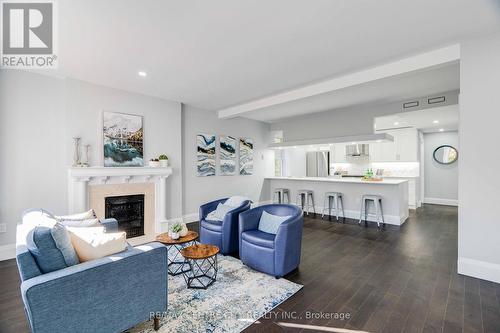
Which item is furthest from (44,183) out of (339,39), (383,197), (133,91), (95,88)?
(383,197)

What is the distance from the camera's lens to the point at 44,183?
3.75m

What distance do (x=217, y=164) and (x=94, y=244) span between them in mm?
4502

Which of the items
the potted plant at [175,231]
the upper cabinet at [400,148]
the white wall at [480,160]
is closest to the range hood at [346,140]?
the upper cabinet at [400,148]

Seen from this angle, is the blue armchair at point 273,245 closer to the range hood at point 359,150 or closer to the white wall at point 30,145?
the white wall at point 30,145

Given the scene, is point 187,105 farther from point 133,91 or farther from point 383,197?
point 383,197

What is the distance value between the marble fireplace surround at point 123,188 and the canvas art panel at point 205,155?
1.06 m

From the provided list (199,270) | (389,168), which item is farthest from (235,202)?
(389,168)

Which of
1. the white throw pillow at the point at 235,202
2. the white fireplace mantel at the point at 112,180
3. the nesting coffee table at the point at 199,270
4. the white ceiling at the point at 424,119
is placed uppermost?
the white ceiling at the point at 424,119

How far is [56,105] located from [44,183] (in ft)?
4.25

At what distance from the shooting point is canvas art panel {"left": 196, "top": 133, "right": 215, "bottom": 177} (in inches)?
231

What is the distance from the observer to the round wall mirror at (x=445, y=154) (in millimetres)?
7655

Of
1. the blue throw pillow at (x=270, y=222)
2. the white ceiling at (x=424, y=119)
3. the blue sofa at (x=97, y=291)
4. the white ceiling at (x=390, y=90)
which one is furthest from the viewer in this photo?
the white ceiling at (x=424, y=119)

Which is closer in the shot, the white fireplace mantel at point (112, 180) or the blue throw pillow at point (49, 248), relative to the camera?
the blue throw pillow at point (49, 248)

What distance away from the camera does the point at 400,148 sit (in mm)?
7438
